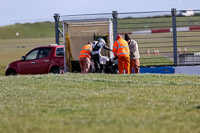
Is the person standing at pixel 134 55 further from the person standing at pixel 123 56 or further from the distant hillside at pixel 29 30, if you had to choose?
the distant hillside at pixel 29 30

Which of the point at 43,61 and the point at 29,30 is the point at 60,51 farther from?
the point at 29,30

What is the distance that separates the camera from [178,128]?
7414 millimetres

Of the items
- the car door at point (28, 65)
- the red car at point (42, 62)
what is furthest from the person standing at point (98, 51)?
the car door at point (28, 65)

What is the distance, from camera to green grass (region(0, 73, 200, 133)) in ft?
24.6

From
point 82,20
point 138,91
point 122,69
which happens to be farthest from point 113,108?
point 82,20

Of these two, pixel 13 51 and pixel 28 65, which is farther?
A: pixel 13 51

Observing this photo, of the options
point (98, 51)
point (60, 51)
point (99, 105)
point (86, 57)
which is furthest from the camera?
point (60, 51)

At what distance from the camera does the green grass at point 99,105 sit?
7.51 meters

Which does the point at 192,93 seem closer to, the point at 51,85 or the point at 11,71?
the point at 51,85

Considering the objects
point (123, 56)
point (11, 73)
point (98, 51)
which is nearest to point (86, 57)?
point (98, 51)

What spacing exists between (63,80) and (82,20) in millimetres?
6359

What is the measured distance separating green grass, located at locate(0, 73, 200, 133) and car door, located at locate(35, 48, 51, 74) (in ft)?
18.7

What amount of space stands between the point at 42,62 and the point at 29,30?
85592 millimetres

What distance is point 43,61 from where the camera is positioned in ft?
71.1
